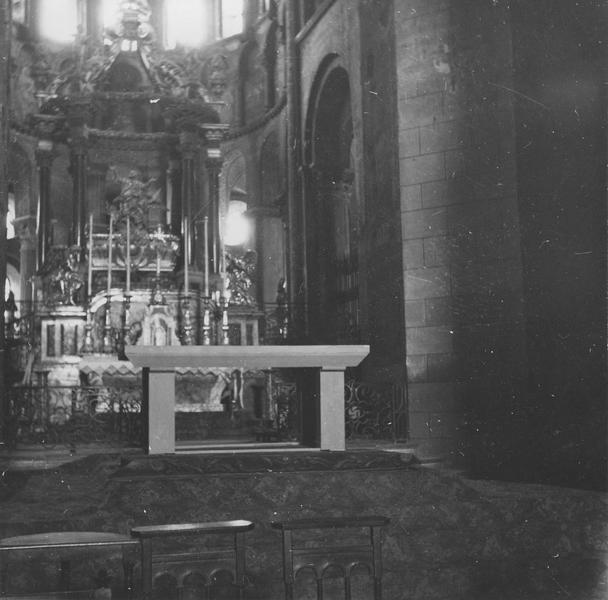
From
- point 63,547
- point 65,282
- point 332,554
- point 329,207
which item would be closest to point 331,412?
point 332,554

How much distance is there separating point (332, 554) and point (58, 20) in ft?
56.6

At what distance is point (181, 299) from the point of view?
14.3m

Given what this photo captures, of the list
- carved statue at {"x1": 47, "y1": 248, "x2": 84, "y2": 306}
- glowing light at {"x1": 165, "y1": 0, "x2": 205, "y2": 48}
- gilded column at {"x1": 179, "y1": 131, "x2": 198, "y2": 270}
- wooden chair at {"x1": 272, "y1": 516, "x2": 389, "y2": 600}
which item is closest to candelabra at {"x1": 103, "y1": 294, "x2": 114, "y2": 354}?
carved statue at {"x1": 47, "y1": 248, "x2": 84, "y2": 306}

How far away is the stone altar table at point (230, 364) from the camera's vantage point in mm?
6820

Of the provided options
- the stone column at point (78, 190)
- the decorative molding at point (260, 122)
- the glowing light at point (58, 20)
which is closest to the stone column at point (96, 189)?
the stone column at point (78, 190)

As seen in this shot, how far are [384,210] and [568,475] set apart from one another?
364 centimetres

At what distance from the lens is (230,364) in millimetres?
7070

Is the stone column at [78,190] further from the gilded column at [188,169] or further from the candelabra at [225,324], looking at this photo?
→ the candelabra at [225,324]

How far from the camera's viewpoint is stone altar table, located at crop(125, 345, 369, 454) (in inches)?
269

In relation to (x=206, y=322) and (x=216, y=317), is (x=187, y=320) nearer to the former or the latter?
(x=206, y=322)

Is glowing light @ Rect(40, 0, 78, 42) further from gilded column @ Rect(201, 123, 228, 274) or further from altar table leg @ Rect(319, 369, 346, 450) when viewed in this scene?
altar table leg @ Rect(319, 369, 346, 450)

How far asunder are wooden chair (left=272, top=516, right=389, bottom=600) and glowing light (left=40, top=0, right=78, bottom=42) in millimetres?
16814

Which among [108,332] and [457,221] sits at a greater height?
[457,221]

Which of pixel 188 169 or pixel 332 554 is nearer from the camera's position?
pixel 332 554
